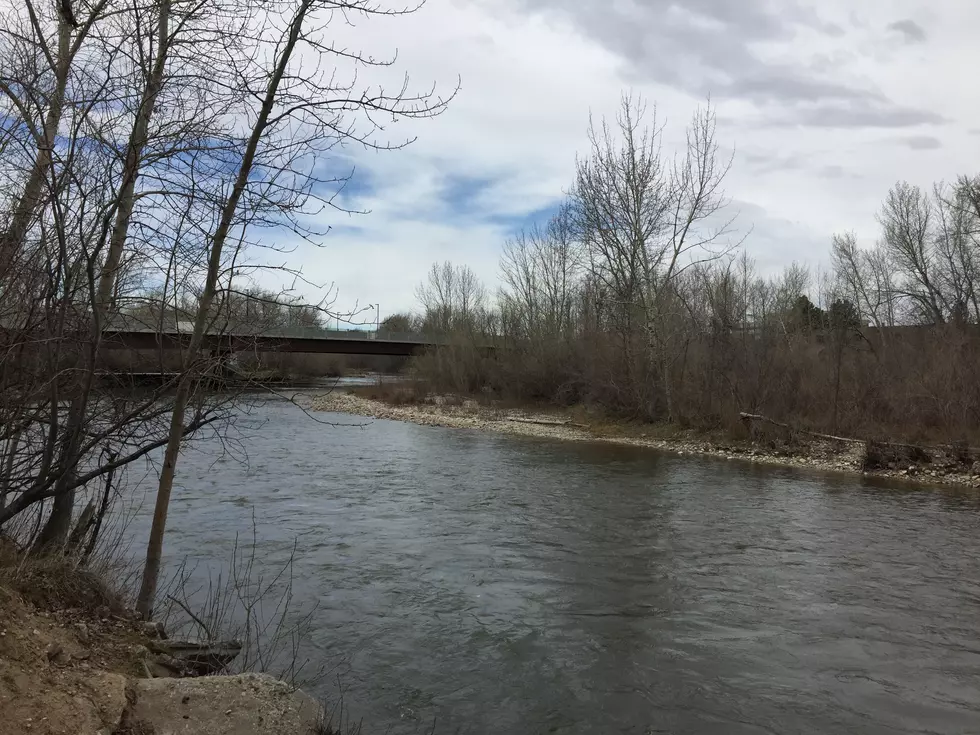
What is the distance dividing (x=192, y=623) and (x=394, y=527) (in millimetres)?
5066

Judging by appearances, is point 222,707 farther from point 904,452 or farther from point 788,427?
point 788,427

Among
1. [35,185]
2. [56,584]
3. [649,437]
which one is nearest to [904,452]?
[649,437]

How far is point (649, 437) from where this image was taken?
26.7 metres

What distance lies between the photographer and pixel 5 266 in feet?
14.9

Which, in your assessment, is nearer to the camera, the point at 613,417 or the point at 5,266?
the point at 5,266

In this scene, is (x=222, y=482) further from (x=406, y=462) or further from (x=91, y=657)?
(x=91, y=657)

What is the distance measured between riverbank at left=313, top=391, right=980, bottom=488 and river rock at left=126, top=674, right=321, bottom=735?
17641 mm

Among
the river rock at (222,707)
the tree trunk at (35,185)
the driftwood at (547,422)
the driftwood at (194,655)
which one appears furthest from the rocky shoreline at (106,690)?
the driftwood at (547,422)

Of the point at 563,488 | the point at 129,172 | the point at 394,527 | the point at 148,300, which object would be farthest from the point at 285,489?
the point at 129,172

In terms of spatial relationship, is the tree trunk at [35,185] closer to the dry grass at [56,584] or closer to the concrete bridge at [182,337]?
the concrete bridge at [182,337]

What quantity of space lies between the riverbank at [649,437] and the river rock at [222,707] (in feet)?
57.9

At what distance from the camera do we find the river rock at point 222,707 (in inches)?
159

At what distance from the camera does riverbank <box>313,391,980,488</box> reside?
17.8 metres

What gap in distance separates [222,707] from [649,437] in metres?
23.8
